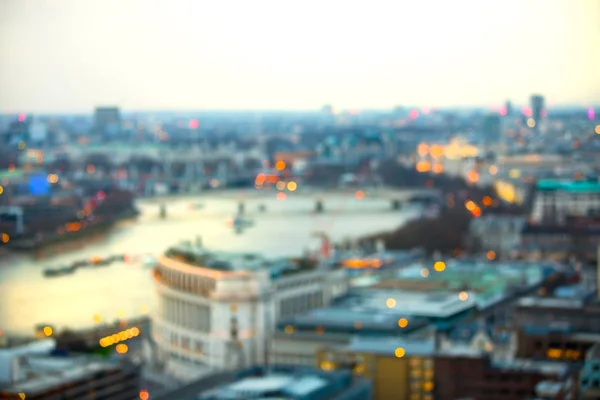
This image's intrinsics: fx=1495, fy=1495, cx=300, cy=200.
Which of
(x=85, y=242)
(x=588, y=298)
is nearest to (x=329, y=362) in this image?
(x=588, y=298)

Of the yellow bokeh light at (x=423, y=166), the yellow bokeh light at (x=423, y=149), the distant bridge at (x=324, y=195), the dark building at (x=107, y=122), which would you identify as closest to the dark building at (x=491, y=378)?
the dark building at (x=107, y=122)

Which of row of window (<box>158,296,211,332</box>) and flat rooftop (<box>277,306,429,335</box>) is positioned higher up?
flat rooftop (<box>277,306,429,335</box>)

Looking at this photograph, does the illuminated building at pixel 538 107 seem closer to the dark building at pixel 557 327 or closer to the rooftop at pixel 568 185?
the rooftop at pixel 568 185

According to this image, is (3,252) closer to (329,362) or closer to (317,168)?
(329,362)

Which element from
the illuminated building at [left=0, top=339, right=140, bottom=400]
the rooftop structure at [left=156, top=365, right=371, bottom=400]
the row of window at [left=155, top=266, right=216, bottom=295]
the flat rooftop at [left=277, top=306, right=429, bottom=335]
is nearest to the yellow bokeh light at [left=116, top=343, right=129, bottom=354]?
the row of window at [left=155, top=266, right=216, bottom=295]

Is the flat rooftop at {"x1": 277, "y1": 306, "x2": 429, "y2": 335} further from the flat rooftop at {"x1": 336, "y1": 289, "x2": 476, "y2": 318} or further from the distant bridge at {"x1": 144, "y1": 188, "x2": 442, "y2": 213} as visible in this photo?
the distant bridge at {"x1": 144, "y1": 188, "x2": 442, "y2": 213}

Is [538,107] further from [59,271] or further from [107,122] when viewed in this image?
[107,122]
